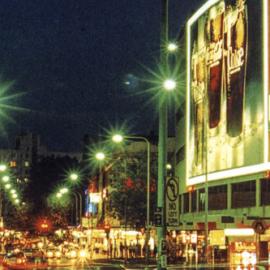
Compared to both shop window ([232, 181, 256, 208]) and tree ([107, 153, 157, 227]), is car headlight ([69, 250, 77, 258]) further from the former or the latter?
shop window ([232, 181, 256, 208])

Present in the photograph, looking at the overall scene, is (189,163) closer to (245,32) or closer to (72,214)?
(245,32)

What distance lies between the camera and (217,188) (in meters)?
79.5

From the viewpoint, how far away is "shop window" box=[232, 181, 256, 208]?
6959cm

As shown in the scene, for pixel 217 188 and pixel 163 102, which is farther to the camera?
pixel 217 188

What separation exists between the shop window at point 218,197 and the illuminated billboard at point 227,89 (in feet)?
10.2

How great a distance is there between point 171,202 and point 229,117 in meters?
39.9

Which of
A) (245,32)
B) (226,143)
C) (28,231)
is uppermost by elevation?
(245,32)

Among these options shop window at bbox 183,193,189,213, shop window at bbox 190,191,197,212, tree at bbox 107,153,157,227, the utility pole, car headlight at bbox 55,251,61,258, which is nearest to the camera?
the utility pole

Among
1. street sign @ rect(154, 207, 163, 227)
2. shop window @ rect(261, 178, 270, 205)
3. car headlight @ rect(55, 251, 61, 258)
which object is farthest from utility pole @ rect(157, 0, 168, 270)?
car headlight @ rect(55, 251, 61, 258)

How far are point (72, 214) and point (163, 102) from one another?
428ft

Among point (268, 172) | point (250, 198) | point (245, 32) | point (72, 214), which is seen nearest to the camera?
point (268, 172)

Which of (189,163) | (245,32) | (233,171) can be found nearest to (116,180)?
(189,163)

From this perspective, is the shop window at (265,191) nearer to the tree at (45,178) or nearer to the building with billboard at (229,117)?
the building with billboard at (229,117)

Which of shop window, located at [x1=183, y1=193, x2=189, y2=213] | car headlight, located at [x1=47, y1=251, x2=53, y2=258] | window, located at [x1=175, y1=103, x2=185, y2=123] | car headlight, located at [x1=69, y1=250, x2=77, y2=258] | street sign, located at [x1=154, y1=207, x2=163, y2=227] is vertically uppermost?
window, located at [x1=175, y1=103, x2=185, y2=123]
